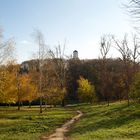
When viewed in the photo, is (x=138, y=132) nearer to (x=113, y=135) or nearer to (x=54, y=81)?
(x=113, y=135)

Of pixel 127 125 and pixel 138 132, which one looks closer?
pixel 138 132

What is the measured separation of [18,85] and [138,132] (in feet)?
146

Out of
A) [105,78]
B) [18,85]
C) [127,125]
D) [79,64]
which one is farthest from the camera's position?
[79,64]

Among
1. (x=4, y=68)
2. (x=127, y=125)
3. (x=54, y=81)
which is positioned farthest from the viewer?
(x=54, y=81)

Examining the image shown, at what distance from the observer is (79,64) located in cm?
10331

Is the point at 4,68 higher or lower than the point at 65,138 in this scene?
higher

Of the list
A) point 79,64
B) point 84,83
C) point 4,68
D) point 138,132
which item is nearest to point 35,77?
point 84,83

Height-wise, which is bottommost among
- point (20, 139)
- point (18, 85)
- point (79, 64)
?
point (20, 139)

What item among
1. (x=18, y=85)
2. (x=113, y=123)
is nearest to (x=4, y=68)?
(x=18, y=85)

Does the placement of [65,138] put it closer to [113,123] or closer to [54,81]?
[113,123]

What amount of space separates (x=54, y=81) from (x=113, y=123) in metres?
41.7

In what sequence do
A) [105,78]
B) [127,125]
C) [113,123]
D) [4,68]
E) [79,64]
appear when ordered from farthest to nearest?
[79,64] < [105,78] < [4,68] < [113,123] < [127,125]

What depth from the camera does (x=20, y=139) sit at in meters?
25.0

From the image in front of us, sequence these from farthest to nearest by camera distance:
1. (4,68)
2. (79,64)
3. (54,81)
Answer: (79,64) → (54,81) → (4,68)
